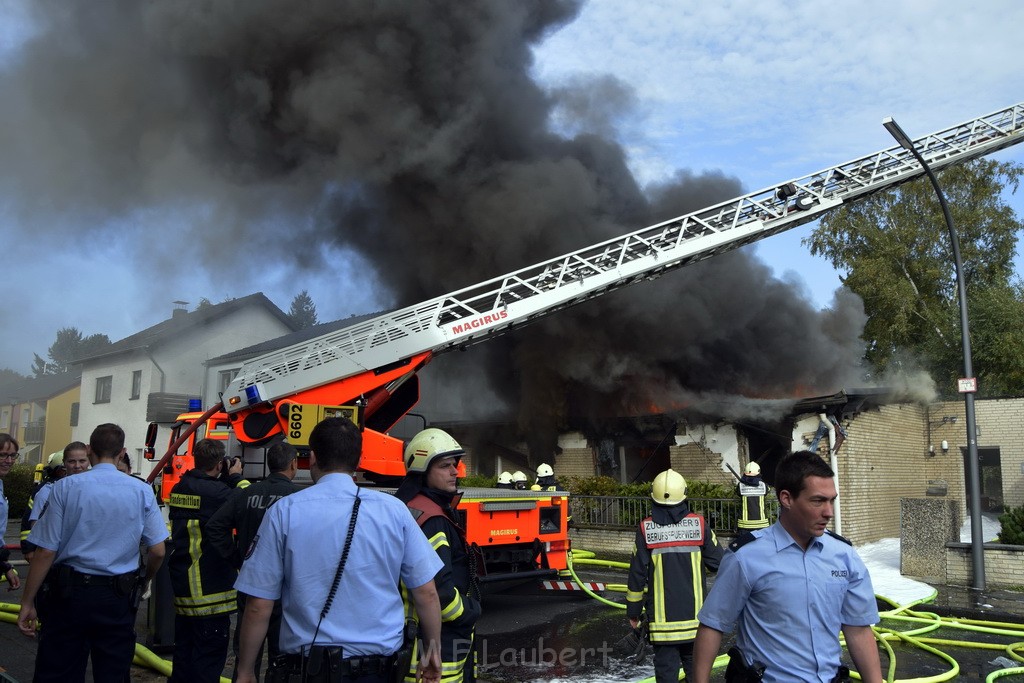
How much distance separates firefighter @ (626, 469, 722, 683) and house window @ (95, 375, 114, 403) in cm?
2860

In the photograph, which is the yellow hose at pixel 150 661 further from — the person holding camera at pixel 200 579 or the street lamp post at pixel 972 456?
the street lamp post at pixel 972 456

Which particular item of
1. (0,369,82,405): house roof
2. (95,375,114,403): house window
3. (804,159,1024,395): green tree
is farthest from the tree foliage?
(804,159,1024,395): green tree

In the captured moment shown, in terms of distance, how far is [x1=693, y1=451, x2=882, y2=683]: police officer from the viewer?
2512mm

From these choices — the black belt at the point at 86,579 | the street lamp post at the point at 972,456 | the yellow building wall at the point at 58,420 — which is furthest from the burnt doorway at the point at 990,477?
the yellow building wall at the point at 58,420

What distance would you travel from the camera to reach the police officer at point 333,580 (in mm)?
2504

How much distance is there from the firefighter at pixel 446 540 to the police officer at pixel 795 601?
918mm

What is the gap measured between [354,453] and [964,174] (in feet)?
91.8

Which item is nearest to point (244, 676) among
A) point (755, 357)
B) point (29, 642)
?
point (29, 642)

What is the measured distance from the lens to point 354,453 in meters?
2.78

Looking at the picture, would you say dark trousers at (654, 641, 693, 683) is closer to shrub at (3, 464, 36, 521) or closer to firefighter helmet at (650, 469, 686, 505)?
firefighter helmet at (650, 469, 686, 505)

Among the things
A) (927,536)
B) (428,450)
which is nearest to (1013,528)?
(927,536)

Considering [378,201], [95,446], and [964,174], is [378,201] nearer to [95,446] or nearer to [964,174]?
[95,446]

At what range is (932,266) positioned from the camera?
2608 cm

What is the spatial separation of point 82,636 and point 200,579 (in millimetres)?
785
